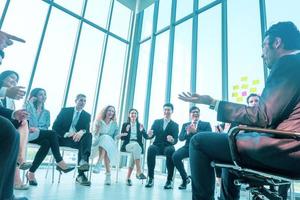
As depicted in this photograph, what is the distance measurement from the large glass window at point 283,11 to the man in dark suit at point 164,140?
7.66 feet

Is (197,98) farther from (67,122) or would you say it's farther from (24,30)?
(24,30)

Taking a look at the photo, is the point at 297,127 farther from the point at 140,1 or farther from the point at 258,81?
the point at 140,1

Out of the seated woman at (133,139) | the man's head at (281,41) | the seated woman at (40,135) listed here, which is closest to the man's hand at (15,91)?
the man's head at (281,41)

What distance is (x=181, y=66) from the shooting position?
5.28 meters

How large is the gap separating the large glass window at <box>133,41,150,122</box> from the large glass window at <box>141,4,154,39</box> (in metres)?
0.31

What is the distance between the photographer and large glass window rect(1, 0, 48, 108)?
4.30m

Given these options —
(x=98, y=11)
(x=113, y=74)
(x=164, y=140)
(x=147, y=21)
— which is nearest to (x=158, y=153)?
(x=164, y=140)

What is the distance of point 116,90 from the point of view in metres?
6.35

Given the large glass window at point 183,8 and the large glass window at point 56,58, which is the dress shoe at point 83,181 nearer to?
the large glass window at point 56,58

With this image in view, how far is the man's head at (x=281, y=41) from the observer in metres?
1.04

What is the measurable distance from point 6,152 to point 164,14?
588 cm

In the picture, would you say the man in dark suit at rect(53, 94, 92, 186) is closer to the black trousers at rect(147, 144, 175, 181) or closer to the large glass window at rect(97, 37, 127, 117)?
the black trousers at rect(147, 144, 175, 181)

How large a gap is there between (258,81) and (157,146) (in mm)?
1985

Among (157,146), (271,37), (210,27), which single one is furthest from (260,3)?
(271,37)
